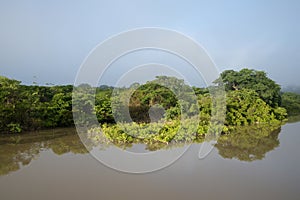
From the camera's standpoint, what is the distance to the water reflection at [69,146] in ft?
18.4

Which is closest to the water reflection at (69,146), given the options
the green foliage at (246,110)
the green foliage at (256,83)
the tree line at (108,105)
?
the tree line at (108,105)

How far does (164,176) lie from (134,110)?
6018 mm

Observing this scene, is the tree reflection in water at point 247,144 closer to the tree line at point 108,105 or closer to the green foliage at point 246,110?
the green foliage at point 246,110

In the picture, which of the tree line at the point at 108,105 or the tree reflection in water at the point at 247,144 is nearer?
the tree reflection in water at the point at 247,144

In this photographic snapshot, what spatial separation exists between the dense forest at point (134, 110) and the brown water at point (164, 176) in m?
1.50

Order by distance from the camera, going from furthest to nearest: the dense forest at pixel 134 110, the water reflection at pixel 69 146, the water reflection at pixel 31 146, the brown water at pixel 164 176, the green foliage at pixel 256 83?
the green foliage at pixel 256 83 < the dense forest at pixel 134 110 < the water reflection at pixel 69 146 < the water reflection at pixel 31 146 < the brown water at pixel 164 176

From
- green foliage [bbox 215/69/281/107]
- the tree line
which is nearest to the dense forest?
the tree line

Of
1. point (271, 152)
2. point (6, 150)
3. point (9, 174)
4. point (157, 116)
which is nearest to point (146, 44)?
point (9, 174)

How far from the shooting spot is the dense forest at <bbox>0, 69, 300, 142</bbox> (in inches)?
298

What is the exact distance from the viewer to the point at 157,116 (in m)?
10.2

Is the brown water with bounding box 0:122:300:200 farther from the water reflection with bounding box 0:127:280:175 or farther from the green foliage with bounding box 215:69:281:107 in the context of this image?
the green foliage with bounding box 215:69:281:107

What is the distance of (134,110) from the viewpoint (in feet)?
33.8

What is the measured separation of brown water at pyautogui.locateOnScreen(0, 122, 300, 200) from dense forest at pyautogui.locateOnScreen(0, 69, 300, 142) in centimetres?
150

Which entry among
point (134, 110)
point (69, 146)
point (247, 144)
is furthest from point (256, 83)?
point (69, 146)
